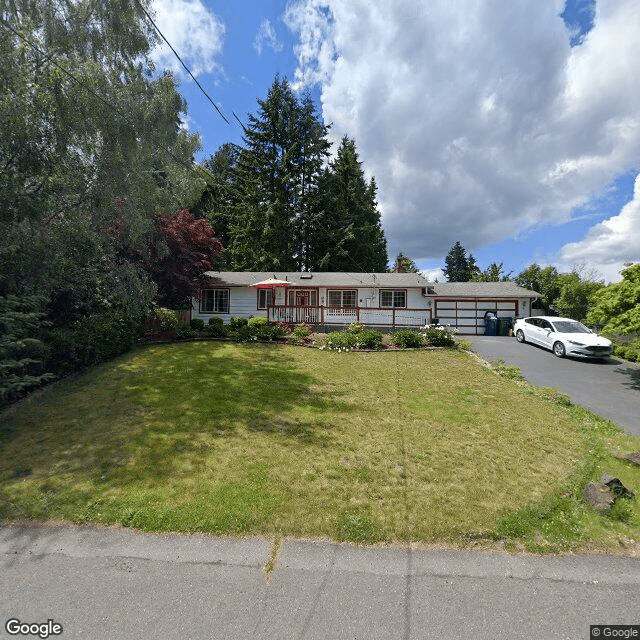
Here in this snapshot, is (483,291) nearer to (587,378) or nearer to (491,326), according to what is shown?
(491,326)

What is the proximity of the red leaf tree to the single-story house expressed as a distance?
304 cm

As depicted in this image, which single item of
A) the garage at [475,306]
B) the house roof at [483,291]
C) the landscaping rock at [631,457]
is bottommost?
the landscaping rock at [631,457]

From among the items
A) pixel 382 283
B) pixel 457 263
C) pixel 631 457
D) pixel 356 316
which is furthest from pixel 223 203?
pixel 457 263

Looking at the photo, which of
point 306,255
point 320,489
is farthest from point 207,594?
point 306,255

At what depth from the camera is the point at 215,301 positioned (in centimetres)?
2083

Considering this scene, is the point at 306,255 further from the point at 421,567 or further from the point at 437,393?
the point at 421,567

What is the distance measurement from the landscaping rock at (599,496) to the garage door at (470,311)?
17.0 m

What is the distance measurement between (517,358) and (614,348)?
15.4ft

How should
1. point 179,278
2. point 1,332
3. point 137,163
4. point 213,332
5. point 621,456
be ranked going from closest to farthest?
point 621,456, point 1,332, point 137,163, point 213,332, point 179,278

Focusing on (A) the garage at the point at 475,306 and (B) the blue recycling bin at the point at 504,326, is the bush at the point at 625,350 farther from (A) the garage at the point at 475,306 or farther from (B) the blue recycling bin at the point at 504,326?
(A) the garage at the point at 475,306

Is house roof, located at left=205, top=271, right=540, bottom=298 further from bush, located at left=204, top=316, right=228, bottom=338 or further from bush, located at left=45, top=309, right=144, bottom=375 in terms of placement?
bush, located at left=45, top=309, right=144, bottom=375

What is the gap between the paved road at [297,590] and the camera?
101 inches

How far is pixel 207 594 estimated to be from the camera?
2.85 m

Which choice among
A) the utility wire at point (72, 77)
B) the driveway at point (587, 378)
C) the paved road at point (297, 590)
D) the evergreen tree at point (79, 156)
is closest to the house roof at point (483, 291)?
the driveway at point (587, 378)
